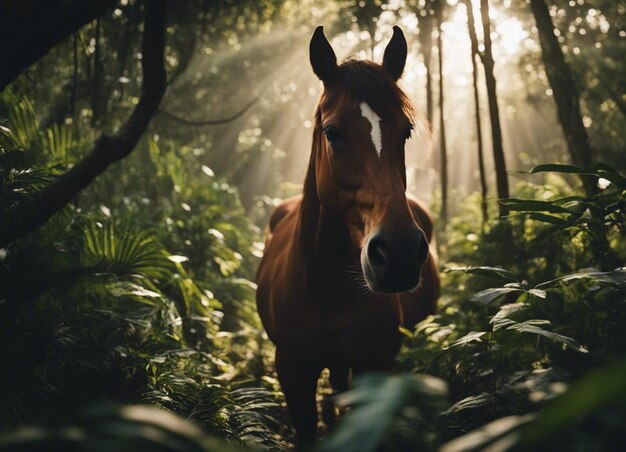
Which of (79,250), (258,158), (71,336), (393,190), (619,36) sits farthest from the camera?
(258,158)

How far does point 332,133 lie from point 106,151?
3.74ft

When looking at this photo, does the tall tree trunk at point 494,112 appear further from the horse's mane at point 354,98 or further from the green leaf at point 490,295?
the green leaf at point 490,295

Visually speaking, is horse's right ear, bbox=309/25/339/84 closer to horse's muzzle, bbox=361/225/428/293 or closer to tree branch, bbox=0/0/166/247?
tree branch, bbox=0/0/166/247

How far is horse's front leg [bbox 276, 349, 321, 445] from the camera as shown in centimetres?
305

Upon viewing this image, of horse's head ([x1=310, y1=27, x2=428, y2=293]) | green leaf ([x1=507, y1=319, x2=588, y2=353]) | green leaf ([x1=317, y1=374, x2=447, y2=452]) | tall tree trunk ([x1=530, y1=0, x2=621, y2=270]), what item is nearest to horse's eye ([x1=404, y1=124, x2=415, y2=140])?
horse's head ([x1=310, y1=27, x2=428, y2=293])

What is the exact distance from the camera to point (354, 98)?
2498 millimetres

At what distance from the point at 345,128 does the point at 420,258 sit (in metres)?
0.81

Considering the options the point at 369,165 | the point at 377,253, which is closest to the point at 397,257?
the point at 377,253

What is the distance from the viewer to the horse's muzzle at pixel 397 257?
2.00 m

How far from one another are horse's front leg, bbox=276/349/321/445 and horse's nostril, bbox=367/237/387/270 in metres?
1.16

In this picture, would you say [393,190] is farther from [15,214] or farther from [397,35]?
[15,214]

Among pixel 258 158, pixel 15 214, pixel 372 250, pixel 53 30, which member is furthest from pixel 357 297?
pixel 258 158

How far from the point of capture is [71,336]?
109 inches

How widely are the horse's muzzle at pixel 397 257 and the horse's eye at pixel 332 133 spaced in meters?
0.68
